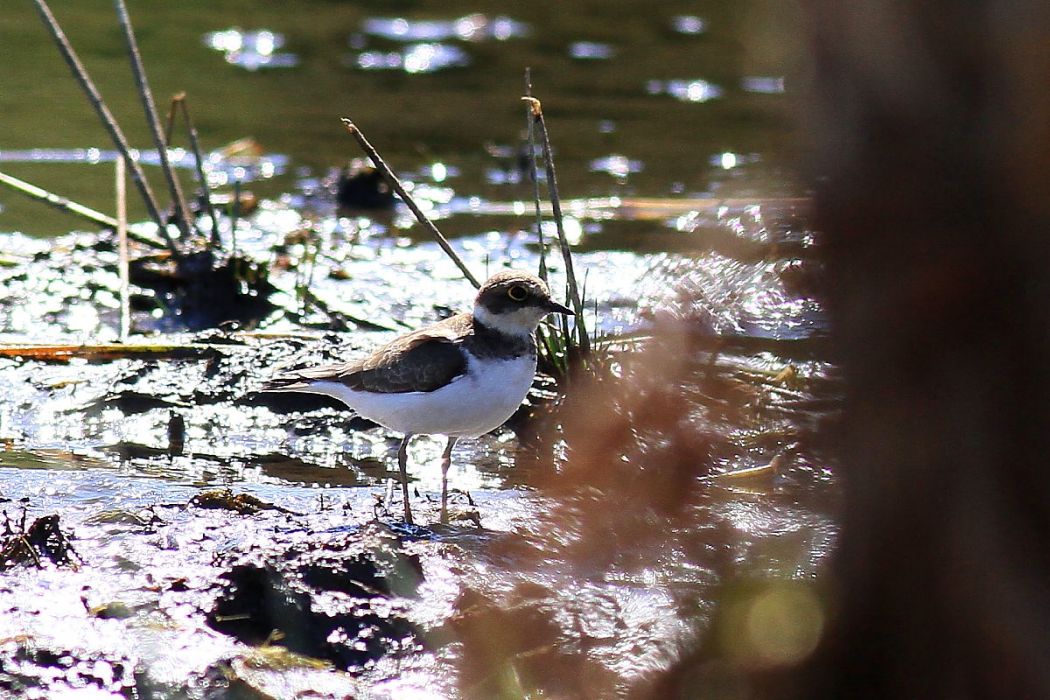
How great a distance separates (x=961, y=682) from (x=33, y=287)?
7.14m

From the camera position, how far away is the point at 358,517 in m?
5.07

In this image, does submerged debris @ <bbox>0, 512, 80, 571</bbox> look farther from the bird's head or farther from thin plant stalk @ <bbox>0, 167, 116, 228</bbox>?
thin plant stalk @ <bbox>0, 167, 116, 228</bbox>

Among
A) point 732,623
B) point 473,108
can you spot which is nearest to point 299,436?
point 732,623

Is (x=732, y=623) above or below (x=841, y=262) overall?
below

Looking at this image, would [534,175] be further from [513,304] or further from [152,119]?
[152,119]

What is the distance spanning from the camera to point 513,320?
541 cm

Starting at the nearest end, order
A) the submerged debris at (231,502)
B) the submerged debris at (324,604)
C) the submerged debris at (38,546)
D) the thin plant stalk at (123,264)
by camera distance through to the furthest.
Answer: the submerged debris at (324,604), the submerged debris at (38,546), the submerged debris at (231,502), the thin plant stalk at (123,264)

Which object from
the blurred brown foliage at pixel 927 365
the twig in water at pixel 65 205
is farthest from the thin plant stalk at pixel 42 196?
the blurred brown foliage at pixel 927 365

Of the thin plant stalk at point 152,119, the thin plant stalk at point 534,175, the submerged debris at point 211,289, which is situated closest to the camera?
the thin plant stalk at point 534,175

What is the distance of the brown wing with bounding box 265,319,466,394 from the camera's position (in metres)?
5.37

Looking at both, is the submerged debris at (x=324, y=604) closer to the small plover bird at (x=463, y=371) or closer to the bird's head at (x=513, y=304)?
the small plover bird at (x=463, y=371)

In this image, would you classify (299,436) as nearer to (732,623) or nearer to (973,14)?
(732,623)

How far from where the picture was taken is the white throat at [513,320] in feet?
17.7

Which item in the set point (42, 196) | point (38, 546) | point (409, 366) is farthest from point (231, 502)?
point (42, 196)
